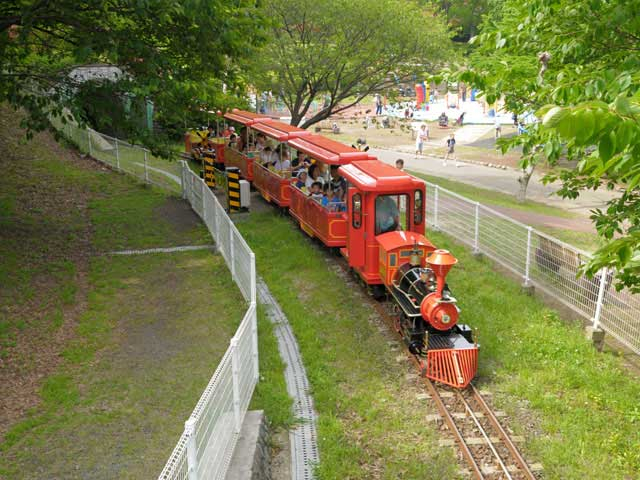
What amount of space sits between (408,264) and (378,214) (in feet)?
4.44

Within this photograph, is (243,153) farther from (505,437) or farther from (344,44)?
(505,437)

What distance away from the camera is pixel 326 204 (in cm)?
1418

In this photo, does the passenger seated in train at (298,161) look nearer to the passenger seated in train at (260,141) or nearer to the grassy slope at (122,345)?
the passenger seated in train at (260,141)

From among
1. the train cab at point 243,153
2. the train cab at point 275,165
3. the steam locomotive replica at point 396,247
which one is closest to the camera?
the steam locomotive replica at point 396,247

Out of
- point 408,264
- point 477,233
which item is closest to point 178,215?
point 477,233

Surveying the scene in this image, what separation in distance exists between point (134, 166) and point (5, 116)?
632 cm

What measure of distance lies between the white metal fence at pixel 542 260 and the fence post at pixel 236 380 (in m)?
5.68

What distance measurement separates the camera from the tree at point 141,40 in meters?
12.1

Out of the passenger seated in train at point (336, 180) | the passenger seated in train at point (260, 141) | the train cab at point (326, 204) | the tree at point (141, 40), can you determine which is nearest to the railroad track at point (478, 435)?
the train cab at point (326, 204)

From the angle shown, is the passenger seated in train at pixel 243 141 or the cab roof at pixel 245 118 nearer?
the cab roof at pixel 245 118

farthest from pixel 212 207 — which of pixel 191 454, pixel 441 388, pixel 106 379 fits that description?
pixel 191 454

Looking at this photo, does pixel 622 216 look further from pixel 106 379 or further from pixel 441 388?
pixel 106 379

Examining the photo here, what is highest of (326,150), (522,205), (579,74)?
(579,74)

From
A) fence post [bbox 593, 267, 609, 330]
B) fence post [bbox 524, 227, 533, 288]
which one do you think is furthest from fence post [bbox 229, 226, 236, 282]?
fence post [bbox 593, 267, 609, 330]
